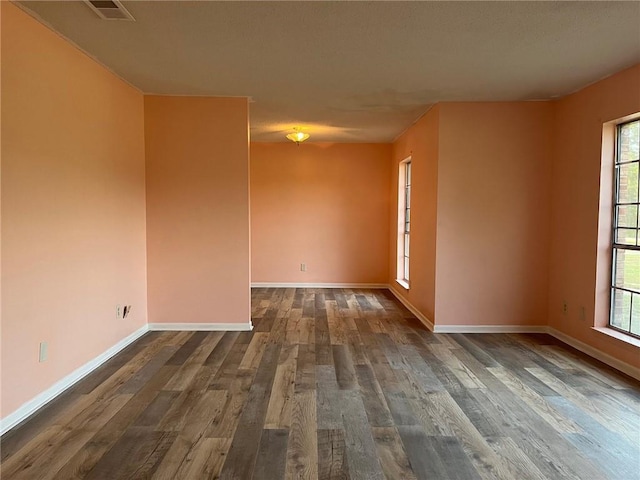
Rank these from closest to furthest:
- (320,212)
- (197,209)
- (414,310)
A: (197,209)
(414,310)
(320,212)

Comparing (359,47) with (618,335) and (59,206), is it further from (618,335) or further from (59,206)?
(618,335)

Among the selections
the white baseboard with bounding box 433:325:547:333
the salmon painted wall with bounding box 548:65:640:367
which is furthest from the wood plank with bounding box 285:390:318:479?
the salmon painted wall with bounding box 548:65:640:367

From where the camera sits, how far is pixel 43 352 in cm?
273

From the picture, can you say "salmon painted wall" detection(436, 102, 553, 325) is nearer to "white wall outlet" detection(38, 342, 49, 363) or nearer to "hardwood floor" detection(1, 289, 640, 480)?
"hardwood floor" detection(1, 289, 640, 480)

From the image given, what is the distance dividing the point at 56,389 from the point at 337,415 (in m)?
1.99

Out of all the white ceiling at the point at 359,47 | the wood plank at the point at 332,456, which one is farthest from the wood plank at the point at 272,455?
the white ceiling at the point at 359,47

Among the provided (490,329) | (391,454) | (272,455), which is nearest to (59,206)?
(272,455)

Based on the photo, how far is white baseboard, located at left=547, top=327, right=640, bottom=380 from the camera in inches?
128

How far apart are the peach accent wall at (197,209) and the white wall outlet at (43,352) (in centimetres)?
172

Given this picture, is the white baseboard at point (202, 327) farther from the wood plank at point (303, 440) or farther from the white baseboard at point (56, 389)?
the wood plank at point (303, 440)

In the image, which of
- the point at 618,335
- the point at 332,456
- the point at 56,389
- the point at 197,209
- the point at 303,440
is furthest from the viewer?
the point at 197,209

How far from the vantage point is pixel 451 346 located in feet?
13.2

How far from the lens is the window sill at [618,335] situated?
3.27 meters

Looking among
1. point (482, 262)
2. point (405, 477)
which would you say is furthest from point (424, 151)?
point (405, 477)
